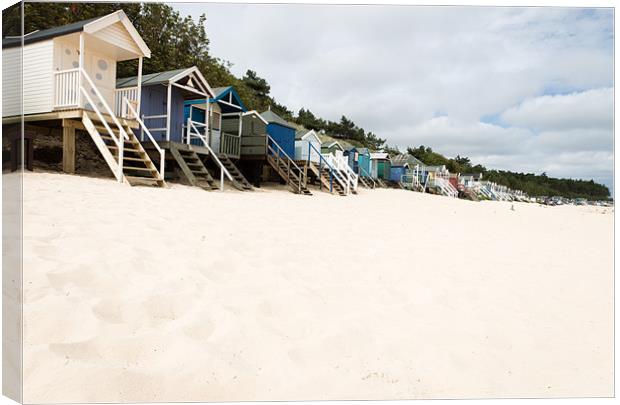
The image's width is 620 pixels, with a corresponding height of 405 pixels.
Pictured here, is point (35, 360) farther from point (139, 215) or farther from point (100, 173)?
point (100, 173)

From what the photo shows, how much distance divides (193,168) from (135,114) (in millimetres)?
2126

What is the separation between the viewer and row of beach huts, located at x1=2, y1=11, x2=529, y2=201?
756 centimetres

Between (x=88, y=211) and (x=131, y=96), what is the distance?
24.4ft

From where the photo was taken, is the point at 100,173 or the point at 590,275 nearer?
the point at 590,275

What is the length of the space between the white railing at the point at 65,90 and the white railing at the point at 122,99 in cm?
184

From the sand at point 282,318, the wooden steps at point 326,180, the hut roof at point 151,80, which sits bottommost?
the sand at point 282,318

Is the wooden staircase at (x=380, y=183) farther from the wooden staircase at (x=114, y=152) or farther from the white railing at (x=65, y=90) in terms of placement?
the white railing at (x=65, y=90)

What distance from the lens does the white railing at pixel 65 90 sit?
26.2 feet

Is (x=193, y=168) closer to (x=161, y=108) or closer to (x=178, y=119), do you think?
(x=178, y=119)

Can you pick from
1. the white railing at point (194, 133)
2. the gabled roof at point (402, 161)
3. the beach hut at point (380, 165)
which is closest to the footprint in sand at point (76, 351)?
the white railing at point (194, 133)

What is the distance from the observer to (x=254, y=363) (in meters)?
1.78

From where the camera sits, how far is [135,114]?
31.1 feet

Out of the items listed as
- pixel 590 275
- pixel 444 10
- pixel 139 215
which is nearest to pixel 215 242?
pixel 139 215

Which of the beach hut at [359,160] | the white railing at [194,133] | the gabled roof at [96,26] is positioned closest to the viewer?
the gabled roof at [96,26]
